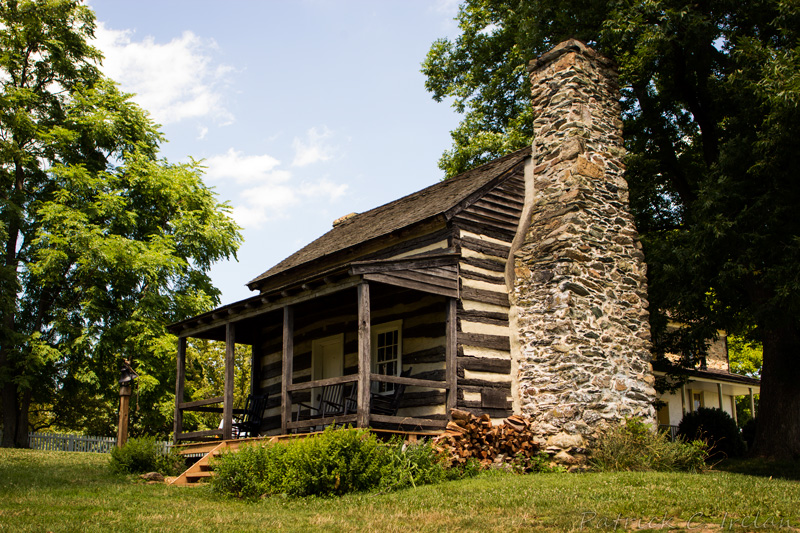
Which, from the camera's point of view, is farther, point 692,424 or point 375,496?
point 692,424

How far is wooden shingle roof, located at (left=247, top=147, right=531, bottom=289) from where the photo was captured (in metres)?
13.9

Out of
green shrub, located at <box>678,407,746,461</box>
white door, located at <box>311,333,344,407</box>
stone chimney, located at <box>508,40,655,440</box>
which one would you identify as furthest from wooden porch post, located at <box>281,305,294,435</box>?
green shrub, located at <box>678,407,746,461</box>

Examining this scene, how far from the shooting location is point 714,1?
50.3 feet

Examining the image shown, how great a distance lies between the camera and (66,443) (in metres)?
24.3

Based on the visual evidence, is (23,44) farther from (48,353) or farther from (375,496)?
(375,496)

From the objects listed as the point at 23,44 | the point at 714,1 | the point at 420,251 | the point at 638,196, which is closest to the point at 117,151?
the point at 23,44

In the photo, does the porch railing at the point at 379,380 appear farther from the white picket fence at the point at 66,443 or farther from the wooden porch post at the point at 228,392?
the white picket fence at the point at 66,443

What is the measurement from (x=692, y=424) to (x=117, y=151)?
22.2 metres

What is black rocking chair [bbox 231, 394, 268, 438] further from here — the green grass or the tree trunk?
the tree trunk

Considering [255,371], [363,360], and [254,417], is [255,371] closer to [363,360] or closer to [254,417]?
[254,417]

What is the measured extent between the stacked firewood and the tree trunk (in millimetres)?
6552

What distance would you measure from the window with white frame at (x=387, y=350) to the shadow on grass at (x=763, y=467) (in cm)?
686

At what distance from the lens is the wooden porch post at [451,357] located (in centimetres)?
1192

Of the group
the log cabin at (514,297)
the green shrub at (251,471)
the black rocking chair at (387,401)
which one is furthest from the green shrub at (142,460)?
the black rocking chair at (387,401)
